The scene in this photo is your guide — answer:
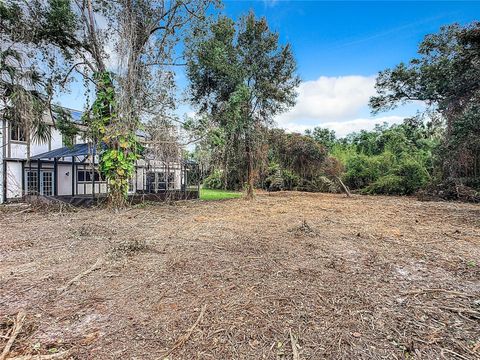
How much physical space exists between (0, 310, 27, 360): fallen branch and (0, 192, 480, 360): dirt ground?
0.03m

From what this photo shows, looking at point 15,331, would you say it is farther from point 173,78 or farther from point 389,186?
point 389,186

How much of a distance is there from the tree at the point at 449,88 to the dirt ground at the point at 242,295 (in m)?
4.90

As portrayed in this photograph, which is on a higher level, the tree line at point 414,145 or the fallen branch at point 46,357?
the tree line at point 414,145

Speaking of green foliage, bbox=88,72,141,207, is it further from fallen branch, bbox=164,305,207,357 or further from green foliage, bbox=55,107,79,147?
fallen branch, bbox=164,305,207,357

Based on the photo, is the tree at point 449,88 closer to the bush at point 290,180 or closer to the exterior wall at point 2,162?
the bush at point 290,180

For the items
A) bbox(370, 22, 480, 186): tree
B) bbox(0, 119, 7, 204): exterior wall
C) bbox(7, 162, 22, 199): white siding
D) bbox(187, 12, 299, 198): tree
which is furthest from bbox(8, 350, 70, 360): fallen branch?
bbox(0, 119, 7, 204): exterior wall

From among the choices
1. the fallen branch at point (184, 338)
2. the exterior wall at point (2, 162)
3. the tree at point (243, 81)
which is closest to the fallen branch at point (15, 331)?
the fallen branch at point (184, 338)

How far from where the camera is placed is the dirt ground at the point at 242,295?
181cm

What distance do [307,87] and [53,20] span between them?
1065cm

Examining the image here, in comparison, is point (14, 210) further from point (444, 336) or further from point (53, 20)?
point (444, 336)

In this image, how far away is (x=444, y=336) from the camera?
1.90 meters

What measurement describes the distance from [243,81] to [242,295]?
382 inches

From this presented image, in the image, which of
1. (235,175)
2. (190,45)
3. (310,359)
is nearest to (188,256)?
(310,359)

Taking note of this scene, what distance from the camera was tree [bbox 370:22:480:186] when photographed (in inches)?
294
